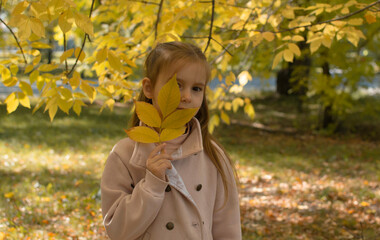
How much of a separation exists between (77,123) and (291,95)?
860 cm

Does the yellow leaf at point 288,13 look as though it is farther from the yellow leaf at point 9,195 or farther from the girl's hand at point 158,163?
the yellow leaf at point 9,195

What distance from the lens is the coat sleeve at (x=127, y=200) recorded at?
4.25 ft

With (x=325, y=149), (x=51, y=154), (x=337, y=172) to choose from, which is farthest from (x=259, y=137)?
(x=51, y=154)

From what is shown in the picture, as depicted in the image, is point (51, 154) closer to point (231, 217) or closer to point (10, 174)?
point (10, 174)

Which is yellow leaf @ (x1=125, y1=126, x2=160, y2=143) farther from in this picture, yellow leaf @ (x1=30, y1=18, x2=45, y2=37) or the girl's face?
yellow leaf @ (x1=30, y1=18, x2=45, y2=37)

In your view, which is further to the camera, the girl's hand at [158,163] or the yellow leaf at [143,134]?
the girl's hand at [158,163]

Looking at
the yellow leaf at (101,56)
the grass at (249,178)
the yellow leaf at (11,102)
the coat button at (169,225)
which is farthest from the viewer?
the grass at (249,178)

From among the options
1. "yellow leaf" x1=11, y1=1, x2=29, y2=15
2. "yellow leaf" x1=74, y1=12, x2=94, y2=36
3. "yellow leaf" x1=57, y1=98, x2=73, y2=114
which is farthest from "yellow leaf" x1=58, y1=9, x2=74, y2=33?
"yellow leaf" x1=57, y1=98, x2=73, y2=114

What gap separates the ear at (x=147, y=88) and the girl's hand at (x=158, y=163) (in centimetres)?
28

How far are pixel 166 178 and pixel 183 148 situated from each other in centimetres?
15

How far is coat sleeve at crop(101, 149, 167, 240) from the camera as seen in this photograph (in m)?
1.29

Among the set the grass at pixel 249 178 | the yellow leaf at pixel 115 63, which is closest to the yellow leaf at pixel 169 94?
the yellow leaf at pixel 115 63

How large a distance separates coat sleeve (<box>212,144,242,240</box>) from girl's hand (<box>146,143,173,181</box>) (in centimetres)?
35

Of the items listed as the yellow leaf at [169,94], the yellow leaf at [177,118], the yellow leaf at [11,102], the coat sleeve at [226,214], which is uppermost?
the yellow leaf at [169,94]
